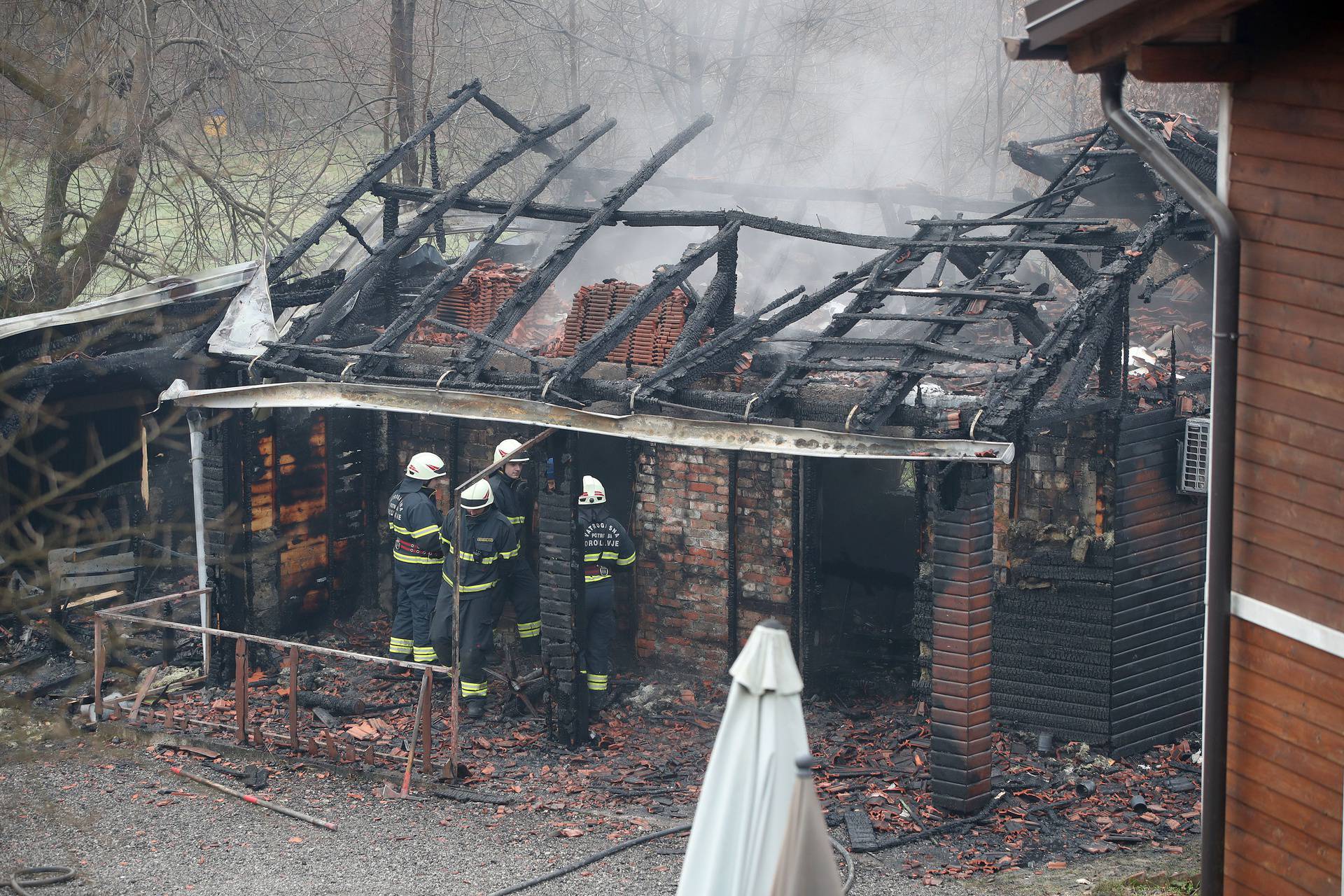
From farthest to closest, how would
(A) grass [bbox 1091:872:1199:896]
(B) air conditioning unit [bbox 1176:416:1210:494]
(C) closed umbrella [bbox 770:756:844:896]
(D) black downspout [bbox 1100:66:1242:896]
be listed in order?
1. (B) air conditioning unit [bbox 1176:416:1210:494]
2. (A) grass [bbox 1091:872:1199:896]
3. (D) black downspout [bbox 1100:66:1242:896]
4. (C) closed umbrella [bbox 770:756:844:896]

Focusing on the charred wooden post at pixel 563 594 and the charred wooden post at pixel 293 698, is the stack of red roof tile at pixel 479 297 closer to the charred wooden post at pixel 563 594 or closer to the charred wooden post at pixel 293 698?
the charred wooden post at pixel 563 594

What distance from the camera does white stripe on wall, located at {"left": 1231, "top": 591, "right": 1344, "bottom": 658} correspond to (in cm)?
474

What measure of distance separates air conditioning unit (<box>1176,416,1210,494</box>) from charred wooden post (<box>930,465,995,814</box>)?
7.99ft

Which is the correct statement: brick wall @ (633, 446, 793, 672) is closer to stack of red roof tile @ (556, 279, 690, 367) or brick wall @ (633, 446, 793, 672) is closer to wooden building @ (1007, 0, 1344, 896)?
stack of red roof tile @ (556, 279, 690, 367)

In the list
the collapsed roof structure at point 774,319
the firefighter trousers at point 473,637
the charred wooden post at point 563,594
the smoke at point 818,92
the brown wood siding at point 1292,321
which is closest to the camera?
the brown wood siding at point 1292,321

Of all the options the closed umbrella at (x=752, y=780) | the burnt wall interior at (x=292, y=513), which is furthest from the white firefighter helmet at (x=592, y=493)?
the closed umbrella at (x=752, y=780)

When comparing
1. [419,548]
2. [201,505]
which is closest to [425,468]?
[419,548]

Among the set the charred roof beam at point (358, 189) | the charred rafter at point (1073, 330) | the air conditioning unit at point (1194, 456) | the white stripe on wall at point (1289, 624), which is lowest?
the white stripe on wall at point (1289, 624)

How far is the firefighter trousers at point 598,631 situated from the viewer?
34.6 feet

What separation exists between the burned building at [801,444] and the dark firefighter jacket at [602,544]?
59 centimetres

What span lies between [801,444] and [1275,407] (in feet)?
12.1

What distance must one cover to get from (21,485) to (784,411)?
7.40 metres

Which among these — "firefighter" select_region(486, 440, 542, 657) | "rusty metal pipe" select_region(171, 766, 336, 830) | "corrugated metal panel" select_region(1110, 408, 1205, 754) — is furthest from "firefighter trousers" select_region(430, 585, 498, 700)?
"corrugated metal panel" select_region(1110, 408, 1205, 754)

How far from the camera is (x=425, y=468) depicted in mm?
11094
